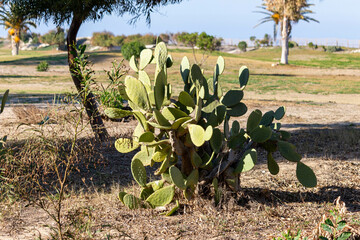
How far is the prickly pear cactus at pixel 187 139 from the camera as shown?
4.38m

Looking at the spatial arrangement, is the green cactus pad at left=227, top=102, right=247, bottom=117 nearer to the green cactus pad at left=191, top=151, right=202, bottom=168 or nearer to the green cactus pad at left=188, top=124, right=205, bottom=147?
the green cactus pad at left=191, top=151, right=202, bottom=168

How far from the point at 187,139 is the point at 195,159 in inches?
8.6

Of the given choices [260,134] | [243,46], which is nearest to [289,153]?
[260,134]

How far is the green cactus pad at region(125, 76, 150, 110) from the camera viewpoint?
4385 mm

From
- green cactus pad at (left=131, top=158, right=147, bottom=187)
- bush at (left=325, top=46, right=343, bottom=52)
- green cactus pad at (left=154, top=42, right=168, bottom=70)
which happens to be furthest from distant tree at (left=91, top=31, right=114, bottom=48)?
green cactus pad at (left=131, top=158, right=147, bottom=187)

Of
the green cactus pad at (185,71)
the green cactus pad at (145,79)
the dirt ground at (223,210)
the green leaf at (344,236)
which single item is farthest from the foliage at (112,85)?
the green leaf at (344,236)

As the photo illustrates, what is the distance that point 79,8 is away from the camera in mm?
7668

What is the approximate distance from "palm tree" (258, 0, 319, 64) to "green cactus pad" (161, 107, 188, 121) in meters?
36.0

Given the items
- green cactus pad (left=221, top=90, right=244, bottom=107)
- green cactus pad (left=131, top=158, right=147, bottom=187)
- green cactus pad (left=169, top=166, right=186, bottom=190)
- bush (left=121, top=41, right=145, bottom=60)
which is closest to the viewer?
green cactus pad (left=169, top=166, right=186, bottom=190)

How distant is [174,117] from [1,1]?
17.0 ft

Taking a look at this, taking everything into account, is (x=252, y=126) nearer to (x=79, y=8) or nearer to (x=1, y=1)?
(x=79, y=8)

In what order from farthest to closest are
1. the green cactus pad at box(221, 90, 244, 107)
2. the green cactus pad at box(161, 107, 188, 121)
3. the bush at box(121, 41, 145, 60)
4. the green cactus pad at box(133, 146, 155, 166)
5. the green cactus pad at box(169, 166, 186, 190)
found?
1. the bush at box(121, 41, 145, 60)
2. the green cactus pad at box(221, 90, 244, 107)
3. the green cactus pad at box(133, 146, 155, 166)
4. the green cactus pad at box(161, 107, 188, 121)
5. the green cactus pad at box(169, 166, 186, 190)

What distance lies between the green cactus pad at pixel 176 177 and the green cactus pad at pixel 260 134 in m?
0.87

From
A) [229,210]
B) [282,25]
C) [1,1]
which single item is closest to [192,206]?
[229,210]
